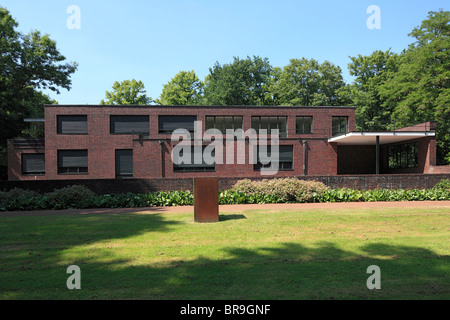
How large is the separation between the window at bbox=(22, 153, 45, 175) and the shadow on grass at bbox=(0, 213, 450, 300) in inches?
1080

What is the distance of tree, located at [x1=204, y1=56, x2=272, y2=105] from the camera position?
48.7 m

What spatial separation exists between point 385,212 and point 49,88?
37378 mm

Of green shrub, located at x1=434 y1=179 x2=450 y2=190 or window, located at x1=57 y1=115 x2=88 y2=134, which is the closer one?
green shrub, located at x1=434 y1=179 x2=450 y2=190

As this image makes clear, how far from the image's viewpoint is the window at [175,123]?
2945 centimetres

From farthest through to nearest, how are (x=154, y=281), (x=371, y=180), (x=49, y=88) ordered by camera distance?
(x=49, y=88)
(x=371, y=180)
(x=154, y=281)

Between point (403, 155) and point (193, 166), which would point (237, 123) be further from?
point (403, 155)

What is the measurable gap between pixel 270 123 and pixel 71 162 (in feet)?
63.1

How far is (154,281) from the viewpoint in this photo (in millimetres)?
4707

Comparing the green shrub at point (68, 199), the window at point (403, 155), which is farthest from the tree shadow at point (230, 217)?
the window at point (403, 155)

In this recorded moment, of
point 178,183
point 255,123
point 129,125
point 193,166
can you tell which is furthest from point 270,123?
point 178,183
